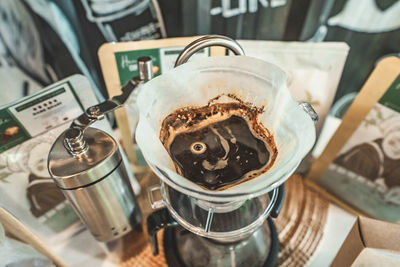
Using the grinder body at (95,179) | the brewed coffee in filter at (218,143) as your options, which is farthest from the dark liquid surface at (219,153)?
the grinder body at (95,179)

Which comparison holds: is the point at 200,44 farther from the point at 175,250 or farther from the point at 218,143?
the point at 175,250

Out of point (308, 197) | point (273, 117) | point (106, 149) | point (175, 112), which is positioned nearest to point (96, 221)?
point (106, 149)

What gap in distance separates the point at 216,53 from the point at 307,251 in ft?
1.77

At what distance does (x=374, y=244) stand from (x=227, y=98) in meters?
0.36

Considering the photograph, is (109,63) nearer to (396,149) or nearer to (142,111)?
(142,111)

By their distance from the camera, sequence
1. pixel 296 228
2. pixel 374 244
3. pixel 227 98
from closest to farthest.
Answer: pixel 374 244, pixel 227 98, pixel 296 228

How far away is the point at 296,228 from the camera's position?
28.2 inches

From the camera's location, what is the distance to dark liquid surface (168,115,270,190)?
1.57ft

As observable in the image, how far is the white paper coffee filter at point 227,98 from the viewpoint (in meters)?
0.40

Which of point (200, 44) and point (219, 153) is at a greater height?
point (200, 44)

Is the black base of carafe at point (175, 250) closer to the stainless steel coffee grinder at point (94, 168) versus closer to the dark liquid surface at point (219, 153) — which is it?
the stainless steel coffee grinder at point (94, 168)

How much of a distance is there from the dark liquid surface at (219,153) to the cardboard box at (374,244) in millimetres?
200

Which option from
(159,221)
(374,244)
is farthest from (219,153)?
(374,244)

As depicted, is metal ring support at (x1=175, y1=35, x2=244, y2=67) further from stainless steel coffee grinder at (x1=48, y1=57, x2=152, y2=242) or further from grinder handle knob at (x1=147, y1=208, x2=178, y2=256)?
grinder handle knob at (x1=147, y1=208, x2=178, y2=256)
